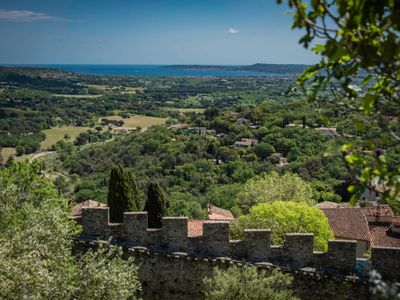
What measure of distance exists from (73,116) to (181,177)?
A: 103 metres

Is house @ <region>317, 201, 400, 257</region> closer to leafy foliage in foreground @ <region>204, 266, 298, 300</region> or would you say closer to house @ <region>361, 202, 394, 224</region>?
house @ <region>361, 202, 394, 224</region>

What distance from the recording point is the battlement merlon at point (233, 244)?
522 inches

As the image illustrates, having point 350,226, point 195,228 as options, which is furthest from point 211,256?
point 350,226

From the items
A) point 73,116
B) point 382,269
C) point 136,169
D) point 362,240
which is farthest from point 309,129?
point 73,116

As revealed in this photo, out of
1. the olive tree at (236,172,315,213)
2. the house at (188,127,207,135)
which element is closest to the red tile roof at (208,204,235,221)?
the olive tree at (236,172,315,213)

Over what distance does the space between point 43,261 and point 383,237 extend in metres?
26.7

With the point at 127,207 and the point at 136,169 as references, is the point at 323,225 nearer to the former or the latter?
the point at 127,207

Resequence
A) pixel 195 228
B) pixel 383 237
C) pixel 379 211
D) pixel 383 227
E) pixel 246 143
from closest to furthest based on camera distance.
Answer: pixel 195 228
pixel 383 237
pixel 383 227
pixel 379 211
pixel 246 143

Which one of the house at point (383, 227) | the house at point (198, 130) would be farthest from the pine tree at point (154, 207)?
the house at point (198, 130)

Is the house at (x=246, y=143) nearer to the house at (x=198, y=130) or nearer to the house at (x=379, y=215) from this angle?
the house at (x=198, y=130)

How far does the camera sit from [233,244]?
14.0m

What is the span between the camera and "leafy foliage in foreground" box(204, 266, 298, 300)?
38.7ft

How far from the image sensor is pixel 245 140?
81.9 metres

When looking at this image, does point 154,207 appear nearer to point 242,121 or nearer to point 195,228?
point 195,228
